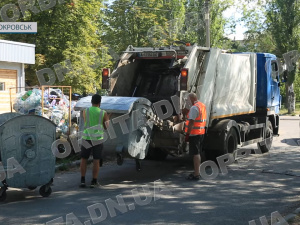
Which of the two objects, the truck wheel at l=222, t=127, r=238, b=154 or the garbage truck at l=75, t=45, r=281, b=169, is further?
the truck wheel at l=222, t=127, r=238, b=154

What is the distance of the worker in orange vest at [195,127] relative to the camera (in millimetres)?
7320

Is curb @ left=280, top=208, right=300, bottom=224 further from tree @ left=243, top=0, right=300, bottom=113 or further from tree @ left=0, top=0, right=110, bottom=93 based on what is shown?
tree @ left=243, top=0, right=300, bottom=113

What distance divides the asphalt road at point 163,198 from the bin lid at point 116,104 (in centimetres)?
132

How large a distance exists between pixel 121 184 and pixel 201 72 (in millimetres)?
2715

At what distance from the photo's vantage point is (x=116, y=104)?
22.7ft

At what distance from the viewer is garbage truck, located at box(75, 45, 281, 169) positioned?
6.98 meters

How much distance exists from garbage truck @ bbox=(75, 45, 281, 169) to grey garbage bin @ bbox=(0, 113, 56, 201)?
115 cm

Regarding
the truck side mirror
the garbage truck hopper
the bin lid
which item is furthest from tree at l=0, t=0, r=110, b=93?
the garbage truck hopper

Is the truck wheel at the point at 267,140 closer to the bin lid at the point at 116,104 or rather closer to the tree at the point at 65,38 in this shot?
the bin lid at the point at 116,104

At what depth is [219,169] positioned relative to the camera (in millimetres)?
8547

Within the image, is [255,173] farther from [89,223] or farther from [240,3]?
[240,3]

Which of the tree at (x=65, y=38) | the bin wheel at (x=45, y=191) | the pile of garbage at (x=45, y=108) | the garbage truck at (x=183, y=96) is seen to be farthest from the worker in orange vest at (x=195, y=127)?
the tree at (x=65, y=38)

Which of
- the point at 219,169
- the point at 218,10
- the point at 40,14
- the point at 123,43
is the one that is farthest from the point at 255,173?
the point at 218,10

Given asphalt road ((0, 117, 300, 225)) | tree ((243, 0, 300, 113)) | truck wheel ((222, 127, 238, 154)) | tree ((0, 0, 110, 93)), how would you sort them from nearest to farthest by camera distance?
asphalt road ((0, 117, 300, 225)) → truck wheel ((222, 127, 238, 154)) → tree ((0, 0, 110, 93)) → tree ((243, 0, 300, 113))
